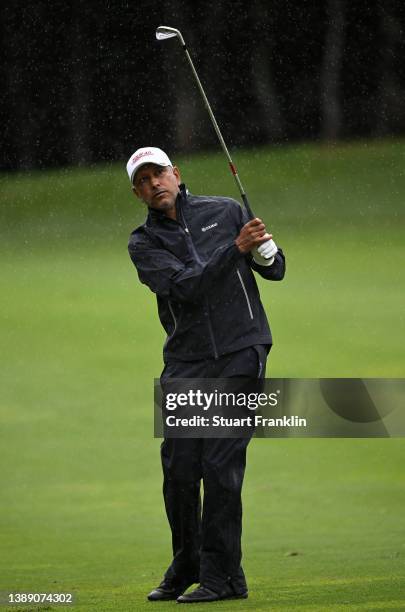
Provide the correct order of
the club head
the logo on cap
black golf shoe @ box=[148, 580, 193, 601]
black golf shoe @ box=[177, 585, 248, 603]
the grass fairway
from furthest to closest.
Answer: the grass fairway → the club head → the logo on cap → black golf shoe @ box=[148, 580, 193, 601] → black golf shoe @ box=[177, 585, 248, 603]

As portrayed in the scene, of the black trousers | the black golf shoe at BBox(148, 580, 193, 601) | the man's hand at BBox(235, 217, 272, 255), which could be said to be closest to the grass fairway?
the black golf shoe at BBox(148, 580, 193, 601)

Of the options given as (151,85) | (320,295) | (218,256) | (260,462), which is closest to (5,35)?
(151,85)

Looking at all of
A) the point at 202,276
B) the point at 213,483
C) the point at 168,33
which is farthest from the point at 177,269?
the point at 168,33

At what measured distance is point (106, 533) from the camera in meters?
8.31

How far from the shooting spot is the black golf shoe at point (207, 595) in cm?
534

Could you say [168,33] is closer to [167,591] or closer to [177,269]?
[177,269]

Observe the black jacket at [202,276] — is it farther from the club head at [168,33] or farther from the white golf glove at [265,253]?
the club head at [168,33]

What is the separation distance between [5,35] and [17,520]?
43.7ft

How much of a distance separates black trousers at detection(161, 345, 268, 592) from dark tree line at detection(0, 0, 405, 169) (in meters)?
14.4

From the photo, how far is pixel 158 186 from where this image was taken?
562 centimetres

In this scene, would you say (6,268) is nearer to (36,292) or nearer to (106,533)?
(36,292)

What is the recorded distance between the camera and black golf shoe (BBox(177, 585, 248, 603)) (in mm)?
5344

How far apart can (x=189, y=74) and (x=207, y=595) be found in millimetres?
15768

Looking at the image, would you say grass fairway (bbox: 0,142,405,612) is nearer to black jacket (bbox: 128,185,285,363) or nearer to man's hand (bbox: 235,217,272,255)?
black jacket (bbox: 128,185,285,363)
